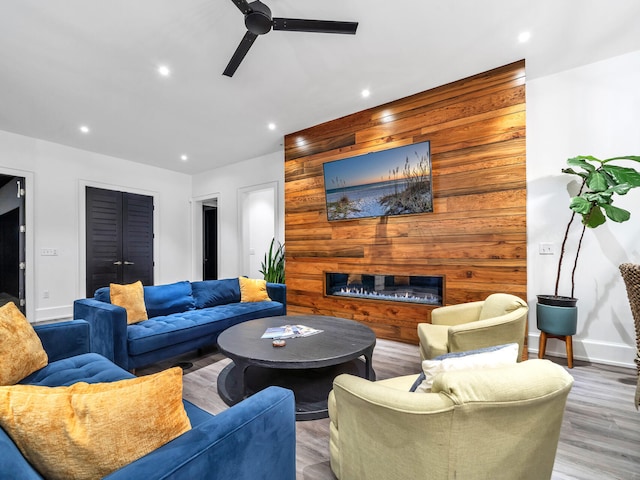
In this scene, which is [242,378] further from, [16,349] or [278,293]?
[278,293]

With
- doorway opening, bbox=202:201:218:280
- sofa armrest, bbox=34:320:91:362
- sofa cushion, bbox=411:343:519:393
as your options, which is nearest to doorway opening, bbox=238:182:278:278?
doorway opening, bbox=202:201:218:280

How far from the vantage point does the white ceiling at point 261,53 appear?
7.41 feet

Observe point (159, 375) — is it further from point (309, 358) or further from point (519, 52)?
point (519, 52)

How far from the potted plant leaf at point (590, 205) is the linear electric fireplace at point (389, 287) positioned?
0.98 m

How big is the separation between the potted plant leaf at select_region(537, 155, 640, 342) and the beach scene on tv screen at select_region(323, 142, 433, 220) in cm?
133

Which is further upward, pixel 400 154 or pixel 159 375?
pixel 400 154

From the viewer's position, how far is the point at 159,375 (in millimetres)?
861

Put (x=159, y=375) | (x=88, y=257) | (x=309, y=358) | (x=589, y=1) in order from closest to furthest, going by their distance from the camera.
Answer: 1. (x=159, y=375)
2. (x=309, y=358)
3. (x=589, y=1)
4. (x=88, y=257)

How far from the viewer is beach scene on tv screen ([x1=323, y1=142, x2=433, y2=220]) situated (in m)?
3.42

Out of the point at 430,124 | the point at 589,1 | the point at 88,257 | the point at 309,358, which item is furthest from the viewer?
the point at 88,257

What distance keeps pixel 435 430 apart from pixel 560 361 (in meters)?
2.90

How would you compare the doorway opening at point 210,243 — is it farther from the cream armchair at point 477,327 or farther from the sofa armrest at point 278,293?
the cream armchair at point 477,327

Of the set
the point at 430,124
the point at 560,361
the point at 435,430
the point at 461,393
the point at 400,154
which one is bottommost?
the point at 560,361

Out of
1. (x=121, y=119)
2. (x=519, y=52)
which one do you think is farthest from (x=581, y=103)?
(x=121, y=119)
